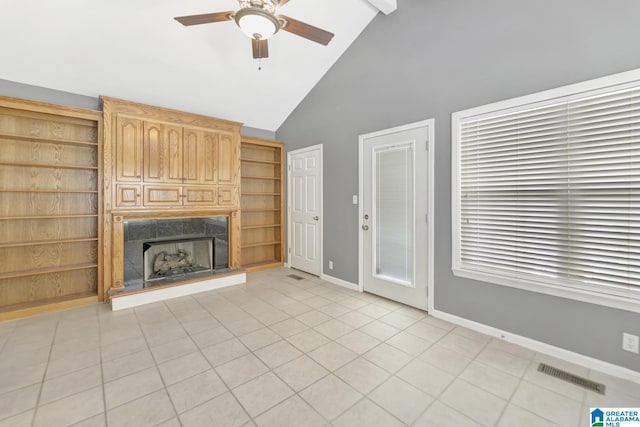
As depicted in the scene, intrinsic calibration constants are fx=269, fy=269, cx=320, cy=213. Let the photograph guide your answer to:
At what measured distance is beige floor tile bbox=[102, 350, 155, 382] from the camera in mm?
2032

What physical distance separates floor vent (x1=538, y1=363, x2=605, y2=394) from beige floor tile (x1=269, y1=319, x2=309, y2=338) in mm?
2008

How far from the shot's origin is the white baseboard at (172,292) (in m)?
3.25

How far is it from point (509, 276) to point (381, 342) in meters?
1.33

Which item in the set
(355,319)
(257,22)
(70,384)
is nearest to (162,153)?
(257,22)

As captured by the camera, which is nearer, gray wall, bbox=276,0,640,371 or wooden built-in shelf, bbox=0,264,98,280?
gray wall, bbox=276,0,640,371

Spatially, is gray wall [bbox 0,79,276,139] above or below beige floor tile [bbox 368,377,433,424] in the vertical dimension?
above

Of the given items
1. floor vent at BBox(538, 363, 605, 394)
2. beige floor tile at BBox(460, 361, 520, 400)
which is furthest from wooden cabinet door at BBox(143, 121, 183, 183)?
floor vent at BBox(538, 363, 605, 394)

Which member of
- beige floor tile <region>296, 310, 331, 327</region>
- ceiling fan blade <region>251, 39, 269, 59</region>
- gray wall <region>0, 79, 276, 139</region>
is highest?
ceiling fan blade <region>251, 39, 269, 59</region>

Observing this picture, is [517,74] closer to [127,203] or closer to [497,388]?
[497,388]

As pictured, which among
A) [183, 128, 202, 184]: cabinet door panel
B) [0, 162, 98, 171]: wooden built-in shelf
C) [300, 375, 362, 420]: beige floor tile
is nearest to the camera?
[300, 375, 362, 420]: beige floor tile

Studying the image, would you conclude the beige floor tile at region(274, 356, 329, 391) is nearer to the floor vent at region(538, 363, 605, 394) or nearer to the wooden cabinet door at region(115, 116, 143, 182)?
the floor vent at region(538, 363, 605, 394)

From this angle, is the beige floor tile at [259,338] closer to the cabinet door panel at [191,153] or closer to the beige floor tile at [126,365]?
the beige floor tile at [126,365]

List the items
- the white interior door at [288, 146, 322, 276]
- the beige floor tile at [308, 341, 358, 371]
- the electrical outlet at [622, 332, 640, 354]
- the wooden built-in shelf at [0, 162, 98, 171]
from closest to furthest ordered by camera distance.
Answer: the electrical outlet at [622, 332, 640, 354]
the beige floor tile at [308, 341, 358, 371]
the wooden built-in shelf at [0, 162, 98, 171]
the white interior door at [288, 146, 322, 276]

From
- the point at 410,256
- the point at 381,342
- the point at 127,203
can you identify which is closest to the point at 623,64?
the point at 410,256
